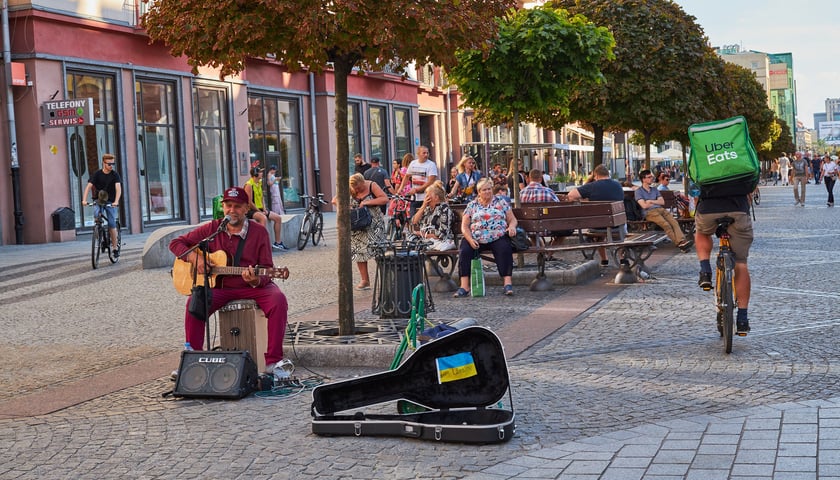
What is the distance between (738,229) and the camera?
26.6 ft

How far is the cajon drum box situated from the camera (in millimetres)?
7559

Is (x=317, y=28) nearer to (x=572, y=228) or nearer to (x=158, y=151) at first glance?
(x=572, y=228)

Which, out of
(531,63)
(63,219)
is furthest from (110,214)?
(531,63)

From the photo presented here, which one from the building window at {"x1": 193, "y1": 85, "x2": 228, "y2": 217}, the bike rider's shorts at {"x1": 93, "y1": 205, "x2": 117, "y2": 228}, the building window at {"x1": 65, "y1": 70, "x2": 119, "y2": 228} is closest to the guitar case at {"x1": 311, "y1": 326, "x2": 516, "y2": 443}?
the bike rider's shorts at {"x1": 93, "y1": 205, "x2": 117, "y2": 228}

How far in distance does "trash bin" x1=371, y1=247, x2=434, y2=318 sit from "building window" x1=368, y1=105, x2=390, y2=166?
98.3ft

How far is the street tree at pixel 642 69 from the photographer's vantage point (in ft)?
85.3

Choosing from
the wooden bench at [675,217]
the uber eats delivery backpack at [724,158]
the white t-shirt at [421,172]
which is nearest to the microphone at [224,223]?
the uber eats delivery backpack at [724,158]

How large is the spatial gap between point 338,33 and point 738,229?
3.32 m

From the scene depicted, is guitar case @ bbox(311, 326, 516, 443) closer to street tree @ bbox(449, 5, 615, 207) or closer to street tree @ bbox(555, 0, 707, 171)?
street tree @ bbox(449, 5, 615, 207)

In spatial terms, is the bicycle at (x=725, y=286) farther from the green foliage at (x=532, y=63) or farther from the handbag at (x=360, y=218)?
the green foliage at (x=532, y=63)

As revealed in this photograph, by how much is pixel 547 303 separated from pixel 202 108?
20.3 m

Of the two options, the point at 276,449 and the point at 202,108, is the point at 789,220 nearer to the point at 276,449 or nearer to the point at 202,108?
the point at 202,108

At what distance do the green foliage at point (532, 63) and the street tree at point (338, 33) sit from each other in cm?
745

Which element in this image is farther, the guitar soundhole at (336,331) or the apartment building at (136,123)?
the apartment building at (136,123)
